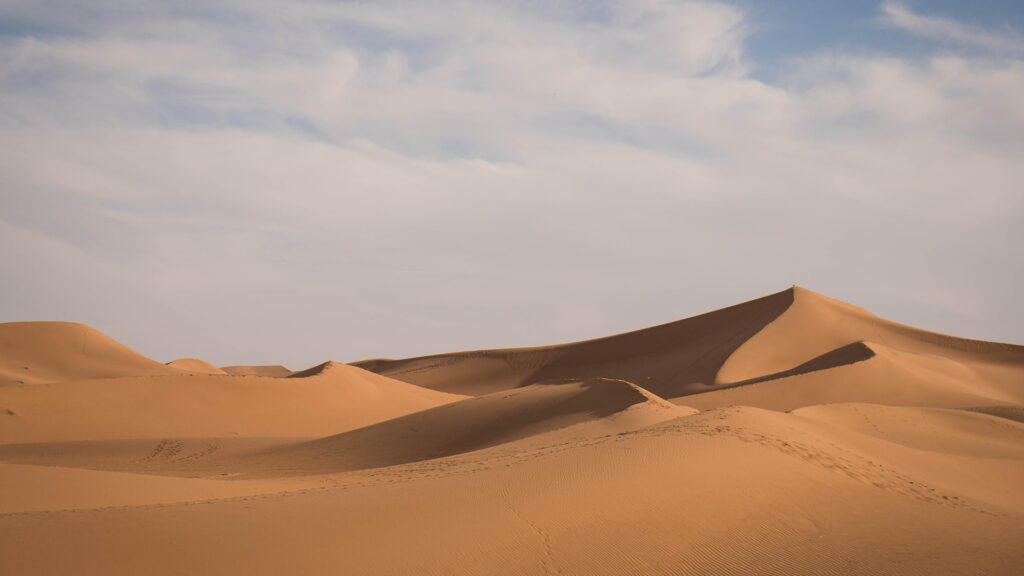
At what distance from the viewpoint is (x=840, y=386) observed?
27516 millimetres

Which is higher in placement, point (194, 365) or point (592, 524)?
point (194, 365)

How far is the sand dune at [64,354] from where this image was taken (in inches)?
1326

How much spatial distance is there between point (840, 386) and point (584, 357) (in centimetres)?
2032

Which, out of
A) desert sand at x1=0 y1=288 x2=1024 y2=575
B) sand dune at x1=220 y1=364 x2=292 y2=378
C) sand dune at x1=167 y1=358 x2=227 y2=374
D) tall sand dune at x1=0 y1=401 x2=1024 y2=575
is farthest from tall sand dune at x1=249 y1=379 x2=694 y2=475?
sand dune at x1=220 y1=364 x2=292 y2=378

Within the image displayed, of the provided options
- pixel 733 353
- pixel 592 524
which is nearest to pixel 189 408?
pixel 592 524

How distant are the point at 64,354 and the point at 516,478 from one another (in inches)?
1281

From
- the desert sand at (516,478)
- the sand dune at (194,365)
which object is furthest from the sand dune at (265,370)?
the desert sand at (516,478)

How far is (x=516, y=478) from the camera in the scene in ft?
32.0

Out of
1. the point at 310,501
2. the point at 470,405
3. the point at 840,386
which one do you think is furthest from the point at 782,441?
the point at 840,386

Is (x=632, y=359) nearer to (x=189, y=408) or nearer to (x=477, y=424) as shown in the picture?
(x=189, y=408)

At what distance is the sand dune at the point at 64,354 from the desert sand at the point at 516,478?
9.76 metres

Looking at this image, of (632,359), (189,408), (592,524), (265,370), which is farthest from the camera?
(265,370)

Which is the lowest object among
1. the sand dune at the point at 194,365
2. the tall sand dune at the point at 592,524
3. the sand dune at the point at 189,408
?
the tall sand dune at the point at 592,524

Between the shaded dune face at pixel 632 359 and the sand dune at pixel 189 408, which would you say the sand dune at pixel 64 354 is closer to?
the sand dune at pixel 189 408
